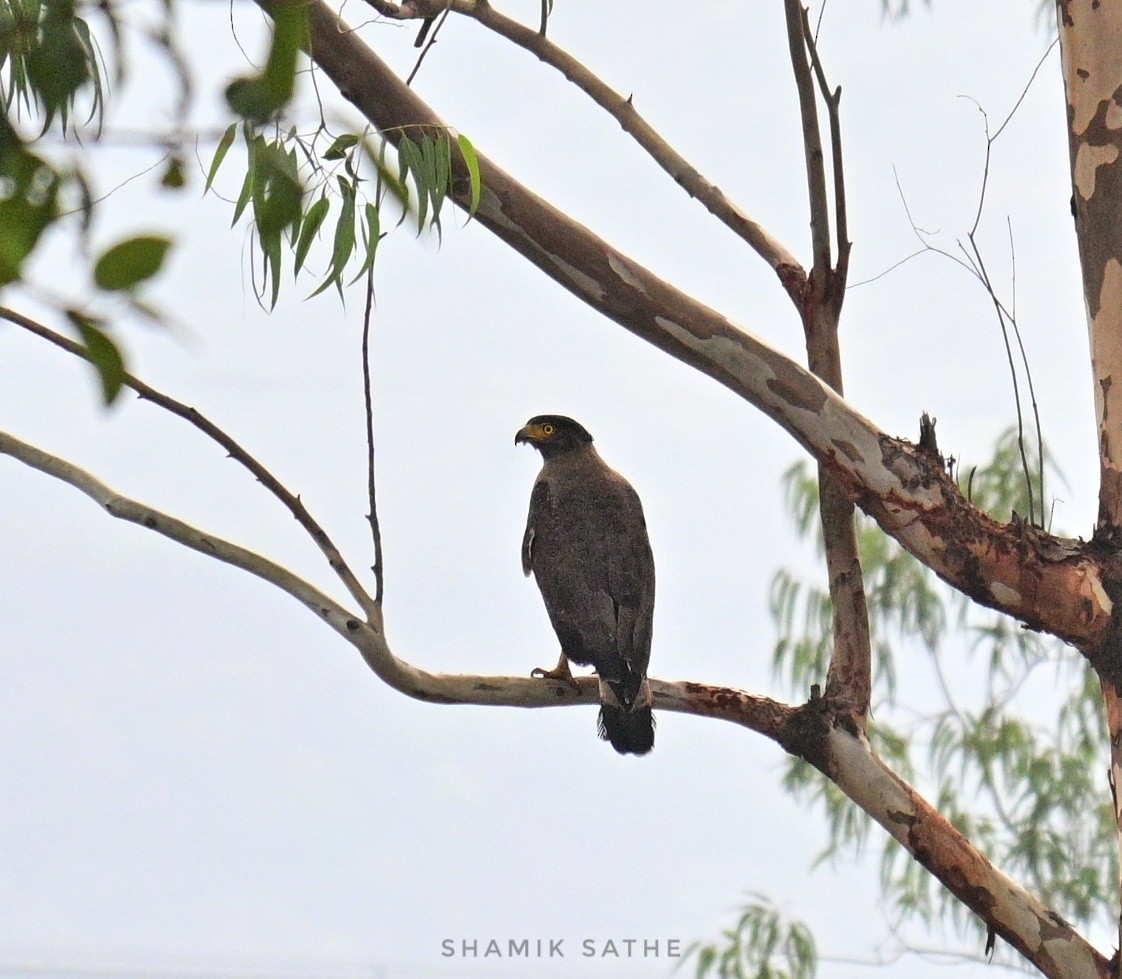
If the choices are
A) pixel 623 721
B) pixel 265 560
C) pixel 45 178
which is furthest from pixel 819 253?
pixel 45 178

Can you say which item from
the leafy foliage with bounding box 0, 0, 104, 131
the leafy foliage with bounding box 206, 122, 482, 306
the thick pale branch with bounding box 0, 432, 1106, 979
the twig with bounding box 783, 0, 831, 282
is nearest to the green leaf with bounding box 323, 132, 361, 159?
the leafy foliage with bounding box 206, 122, 482, 306

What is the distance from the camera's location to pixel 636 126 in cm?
250

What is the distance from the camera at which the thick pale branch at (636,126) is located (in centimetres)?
233

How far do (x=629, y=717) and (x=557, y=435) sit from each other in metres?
0.83

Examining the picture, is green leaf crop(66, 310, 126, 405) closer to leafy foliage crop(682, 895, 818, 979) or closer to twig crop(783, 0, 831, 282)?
twig crop(783, 0, 831, 282)

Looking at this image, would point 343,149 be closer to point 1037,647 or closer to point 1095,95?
point 1095,95

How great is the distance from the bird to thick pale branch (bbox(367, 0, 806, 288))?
528 millimetres

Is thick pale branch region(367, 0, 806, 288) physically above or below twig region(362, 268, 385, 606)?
above

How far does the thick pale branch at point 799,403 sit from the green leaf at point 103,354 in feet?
4.72

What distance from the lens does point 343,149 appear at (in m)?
1.45

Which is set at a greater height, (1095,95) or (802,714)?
Result: (1095,95)

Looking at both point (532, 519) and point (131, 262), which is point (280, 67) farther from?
point (532, 519)

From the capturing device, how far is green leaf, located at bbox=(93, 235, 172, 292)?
424mm

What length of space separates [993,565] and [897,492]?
16 centimetres
